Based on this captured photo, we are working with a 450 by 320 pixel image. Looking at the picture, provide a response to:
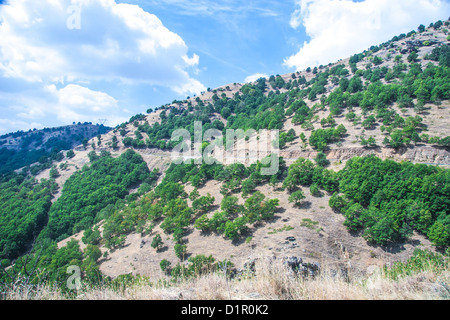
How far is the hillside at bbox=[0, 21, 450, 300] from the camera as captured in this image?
2284cm

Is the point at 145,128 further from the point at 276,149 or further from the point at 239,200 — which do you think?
the point at 239,200

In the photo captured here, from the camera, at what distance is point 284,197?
107ft

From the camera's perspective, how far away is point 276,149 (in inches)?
1870

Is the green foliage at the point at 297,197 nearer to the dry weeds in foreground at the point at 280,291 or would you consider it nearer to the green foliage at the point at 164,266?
the green foliage at the point at 164,266

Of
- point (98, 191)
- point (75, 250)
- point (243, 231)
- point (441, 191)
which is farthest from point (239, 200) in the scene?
point (98, 191)

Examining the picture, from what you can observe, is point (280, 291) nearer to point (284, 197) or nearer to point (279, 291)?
point (279, 291)

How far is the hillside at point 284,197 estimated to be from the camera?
2284 cm

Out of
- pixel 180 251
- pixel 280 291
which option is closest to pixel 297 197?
pixel 180 251

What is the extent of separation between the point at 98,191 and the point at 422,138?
7490cm

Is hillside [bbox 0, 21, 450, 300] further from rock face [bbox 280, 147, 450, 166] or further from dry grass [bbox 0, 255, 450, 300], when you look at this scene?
dry grass [bbox 0, 255, 450, 300]

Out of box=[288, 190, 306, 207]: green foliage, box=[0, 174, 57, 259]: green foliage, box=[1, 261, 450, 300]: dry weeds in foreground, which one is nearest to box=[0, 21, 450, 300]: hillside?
box=[0, 174, 57, 259]: green foliage
